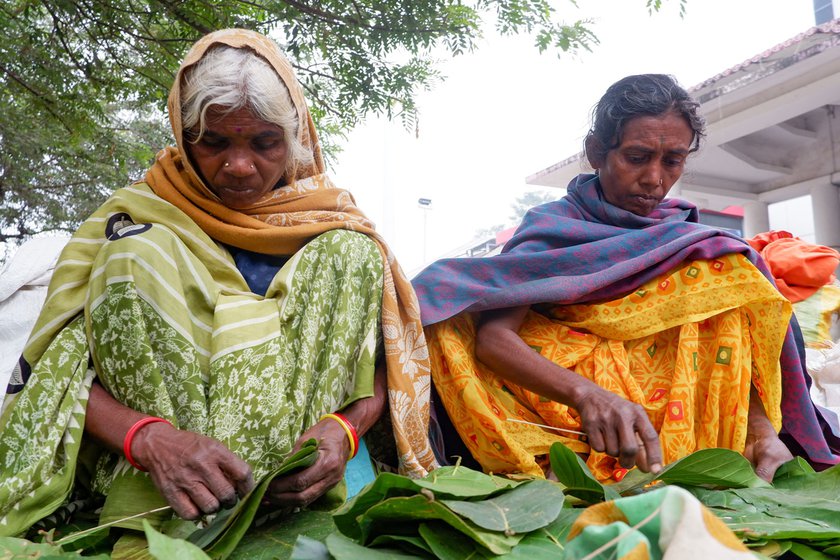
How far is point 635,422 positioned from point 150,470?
41.9 inches

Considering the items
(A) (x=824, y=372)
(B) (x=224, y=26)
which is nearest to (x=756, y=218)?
(A) (x=824, y=372)

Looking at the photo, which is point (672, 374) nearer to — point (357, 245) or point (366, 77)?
point (357, 245)

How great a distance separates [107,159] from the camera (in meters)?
5.32

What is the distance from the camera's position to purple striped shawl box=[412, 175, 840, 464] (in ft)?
6.86

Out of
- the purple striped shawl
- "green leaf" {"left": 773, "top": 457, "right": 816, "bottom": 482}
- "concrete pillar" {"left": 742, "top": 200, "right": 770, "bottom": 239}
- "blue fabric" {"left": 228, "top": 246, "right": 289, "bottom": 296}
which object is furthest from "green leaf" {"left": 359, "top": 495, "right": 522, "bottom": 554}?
"concrete pillar" {"left": 742, "top": 200, "right": 770, "bottom": 239}

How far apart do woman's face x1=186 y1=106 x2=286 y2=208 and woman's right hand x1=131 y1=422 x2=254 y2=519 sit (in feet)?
2.43

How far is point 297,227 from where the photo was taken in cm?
185

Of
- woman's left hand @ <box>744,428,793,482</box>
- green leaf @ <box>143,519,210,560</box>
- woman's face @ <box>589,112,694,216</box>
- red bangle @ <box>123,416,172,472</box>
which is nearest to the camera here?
green leaf @ <box>143,519,210,560</box>

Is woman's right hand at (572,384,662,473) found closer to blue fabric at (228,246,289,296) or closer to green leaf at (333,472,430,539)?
green leaf at (333,472,430,539)

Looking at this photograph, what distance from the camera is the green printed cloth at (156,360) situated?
1.43 meters

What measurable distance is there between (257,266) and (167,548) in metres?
1.04

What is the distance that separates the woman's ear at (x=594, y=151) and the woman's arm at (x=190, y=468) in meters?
1.64

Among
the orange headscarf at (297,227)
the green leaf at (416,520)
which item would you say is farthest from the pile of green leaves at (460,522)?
the orange headscarf at (297,227)

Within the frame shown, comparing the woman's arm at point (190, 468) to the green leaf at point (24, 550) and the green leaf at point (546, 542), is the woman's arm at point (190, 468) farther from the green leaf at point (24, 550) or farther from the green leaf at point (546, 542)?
the green leaf at point (546, 542)
